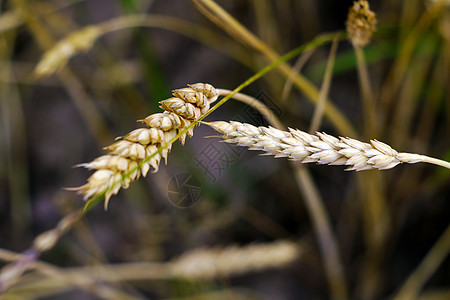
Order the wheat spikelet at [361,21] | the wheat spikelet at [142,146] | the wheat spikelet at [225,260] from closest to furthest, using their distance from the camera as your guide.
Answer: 1. the wheat spikelet at [142,146]
2. the wheat spikelet at [361,21]
3. the wheat spikelet at [225,260]

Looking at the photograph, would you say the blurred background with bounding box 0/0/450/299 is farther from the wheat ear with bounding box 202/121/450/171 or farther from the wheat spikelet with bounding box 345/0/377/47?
the wheat ear with bounding box 202/121/450/171

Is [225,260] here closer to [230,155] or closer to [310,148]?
[230,155]

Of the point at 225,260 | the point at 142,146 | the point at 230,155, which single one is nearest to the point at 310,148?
the point at 142,146

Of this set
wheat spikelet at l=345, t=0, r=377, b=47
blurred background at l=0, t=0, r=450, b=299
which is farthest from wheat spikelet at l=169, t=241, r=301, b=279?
wheat spikelet at l=345, t=0, r=377, b=47

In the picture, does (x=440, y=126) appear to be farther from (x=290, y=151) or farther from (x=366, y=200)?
(x=290, y=151)

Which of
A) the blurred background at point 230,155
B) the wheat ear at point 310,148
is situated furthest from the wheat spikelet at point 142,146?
the blurred background at point 230,155

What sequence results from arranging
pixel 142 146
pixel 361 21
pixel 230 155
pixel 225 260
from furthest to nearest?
pixel 225 260
pixel 230 155
pixel 361 21
pixel 142 146

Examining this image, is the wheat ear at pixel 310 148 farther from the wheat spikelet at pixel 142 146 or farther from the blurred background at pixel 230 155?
the blurred background at pixel 230 155
